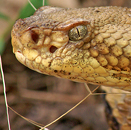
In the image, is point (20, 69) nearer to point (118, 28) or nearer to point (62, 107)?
point (62, 107)

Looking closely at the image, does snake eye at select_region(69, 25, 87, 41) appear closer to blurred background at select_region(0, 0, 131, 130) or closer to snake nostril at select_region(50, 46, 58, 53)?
snake nostril at select_region(50, 46, 58, 53)

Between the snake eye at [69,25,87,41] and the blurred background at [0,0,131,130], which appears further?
the blurred background at [0,0,131,130]

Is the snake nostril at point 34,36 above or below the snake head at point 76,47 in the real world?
above

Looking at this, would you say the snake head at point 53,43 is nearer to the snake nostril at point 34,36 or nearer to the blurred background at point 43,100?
the snake nostril at point 34,36

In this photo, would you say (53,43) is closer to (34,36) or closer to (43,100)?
(34,36)

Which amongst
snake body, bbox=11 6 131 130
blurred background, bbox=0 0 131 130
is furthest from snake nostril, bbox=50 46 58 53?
blurred background, bbox=0 0 131 130

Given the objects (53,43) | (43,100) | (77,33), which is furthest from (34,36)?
(43,100)

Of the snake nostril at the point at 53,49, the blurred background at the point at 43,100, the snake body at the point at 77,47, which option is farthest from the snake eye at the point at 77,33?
the blurred background at the point at 43,100
